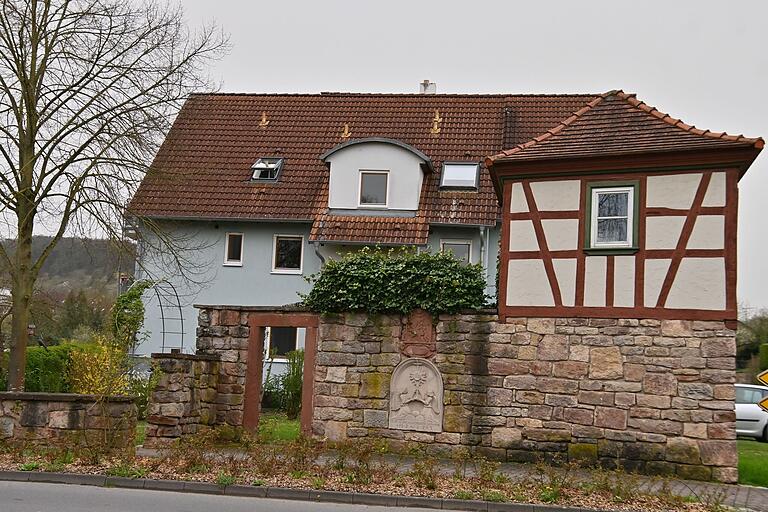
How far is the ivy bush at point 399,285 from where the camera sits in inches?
591

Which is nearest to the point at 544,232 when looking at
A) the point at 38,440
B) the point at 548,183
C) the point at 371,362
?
the point at 548,183

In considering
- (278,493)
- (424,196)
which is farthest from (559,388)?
(424,196)

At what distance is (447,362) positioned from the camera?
15.0 m

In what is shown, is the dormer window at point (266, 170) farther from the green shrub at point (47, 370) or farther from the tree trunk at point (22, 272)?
the tree trunk at point (22, 272)

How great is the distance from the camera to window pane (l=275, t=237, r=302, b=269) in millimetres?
26141

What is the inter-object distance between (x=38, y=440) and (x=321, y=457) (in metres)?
4.17

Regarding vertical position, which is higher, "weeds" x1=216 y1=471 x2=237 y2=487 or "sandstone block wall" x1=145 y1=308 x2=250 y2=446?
"sandstone block wall" x1=145 y1=308 x2=250 y2=446

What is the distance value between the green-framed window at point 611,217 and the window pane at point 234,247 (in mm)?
13781

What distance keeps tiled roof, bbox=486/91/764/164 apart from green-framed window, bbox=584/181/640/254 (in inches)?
23.7

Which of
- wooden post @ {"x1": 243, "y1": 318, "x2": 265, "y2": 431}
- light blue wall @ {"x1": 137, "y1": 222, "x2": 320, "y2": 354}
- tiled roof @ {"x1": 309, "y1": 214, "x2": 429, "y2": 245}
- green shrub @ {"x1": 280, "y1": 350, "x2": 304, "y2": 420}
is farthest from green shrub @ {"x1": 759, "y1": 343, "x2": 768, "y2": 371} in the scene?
wooden post @ {"x1": 243, "y1": 318, "x2": 265, "y2": 431}

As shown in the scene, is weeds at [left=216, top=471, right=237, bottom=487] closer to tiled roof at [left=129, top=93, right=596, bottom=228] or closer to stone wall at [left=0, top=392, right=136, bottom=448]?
stone wall at [left=0, top=392, right=136, bottom=448]

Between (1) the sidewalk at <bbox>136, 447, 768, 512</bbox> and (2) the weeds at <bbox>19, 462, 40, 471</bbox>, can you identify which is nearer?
(2) the weeds at <bbox>19, 462, 40, 471</bbox>

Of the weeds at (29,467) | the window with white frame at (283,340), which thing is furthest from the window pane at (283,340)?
the weeds at (29,467)

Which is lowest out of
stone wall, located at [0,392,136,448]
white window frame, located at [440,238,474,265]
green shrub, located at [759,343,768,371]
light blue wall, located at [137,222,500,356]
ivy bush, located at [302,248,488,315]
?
stone wall, located at [0,392,136,448]
